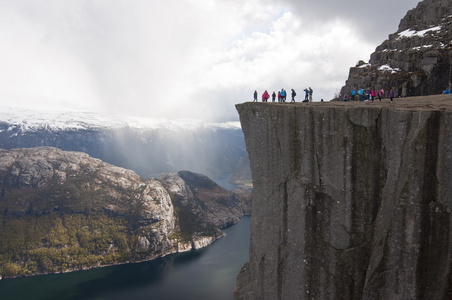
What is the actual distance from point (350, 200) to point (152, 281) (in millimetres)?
123820

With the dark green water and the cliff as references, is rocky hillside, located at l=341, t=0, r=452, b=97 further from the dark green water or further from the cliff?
the dark green water

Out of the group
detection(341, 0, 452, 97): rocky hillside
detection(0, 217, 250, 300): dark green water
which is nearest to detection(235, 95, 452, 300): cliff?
detection(341, 0, 452, 97): rocky hillside

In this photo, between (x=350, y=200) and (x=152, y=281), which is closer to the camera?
(x=350, y=200)

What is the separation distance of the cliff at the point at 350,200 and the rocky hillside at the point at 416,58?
83.9 ft

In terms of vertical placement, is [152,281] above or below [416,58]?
below

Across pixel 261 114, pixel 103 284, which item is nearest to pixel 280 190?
pixel 261 114

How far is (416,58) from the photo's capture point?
145ft

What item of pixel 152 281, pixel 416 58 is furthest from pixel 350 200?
pixel 152 281

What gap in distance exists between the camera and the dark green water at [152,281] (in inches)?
4137

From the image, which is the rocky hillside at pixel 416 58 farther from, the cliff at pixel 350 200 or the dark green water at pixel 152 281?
the dark green water at pixel 152 281

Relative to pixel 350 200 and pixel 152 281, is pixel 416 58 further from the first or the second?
pixel 152 281

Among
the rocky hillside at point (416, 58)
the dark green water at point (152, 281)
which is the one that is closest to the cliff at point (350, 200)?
the rocky hillside at point (416, 58)

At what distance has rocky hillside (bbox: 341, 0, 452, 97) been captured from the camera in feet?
128

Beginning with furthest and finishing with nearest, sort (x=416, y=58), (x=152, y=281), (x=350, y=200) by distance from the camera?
(x=152, y=281) → (x=416, y=58) → (x=350, y=200)
